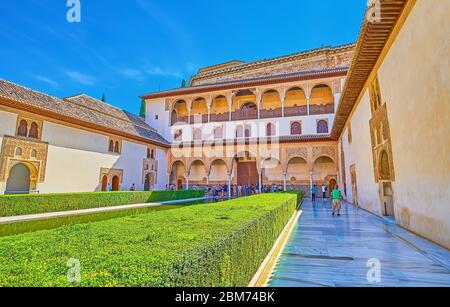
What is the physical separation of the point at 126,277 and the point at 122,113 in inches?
918

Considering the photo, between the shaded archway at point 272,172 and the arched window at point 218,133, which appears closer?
the shaded archway at point 272,172

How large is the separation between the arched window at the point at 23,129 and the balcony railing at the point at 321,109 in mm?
19661

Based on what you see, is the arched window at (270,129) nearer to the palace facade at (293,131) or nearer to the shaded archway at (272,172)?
the palace facade at (293,131)

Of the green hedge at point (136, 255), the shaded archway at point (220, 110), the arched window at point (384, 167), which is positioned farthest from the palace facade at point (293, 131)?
the green hedge at point (136, 255)

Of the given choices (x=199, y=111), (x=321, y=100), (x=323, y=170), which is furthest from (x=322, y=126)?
(x=199, y=111)

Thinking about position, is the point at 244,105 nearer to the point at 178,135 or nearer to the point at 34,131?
the point at 178,135

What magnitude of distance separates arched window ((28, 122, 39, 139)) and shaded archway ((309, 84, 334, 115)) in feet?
63.5

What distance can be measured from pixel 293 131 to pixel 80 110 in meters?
16.4

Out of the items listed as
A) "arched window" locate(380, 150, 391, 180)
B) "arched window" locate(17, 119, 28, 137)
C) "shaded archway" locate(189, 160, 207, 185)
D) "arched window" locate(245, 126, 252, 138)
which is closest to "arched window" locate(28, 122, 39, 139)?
"arched window" locate(17, 119, 28, 137)

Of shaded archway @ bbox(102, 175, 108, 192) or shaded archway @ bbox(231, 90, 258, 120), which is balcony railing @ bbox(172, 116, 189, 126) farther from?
shaded archway @ bbox(102, 175, 108, 192)

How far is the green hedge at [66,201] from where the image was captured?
9.73 meters

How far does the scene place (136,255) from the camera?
1630mm

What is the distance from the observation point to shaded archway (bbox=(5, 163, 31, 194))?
1412cm
